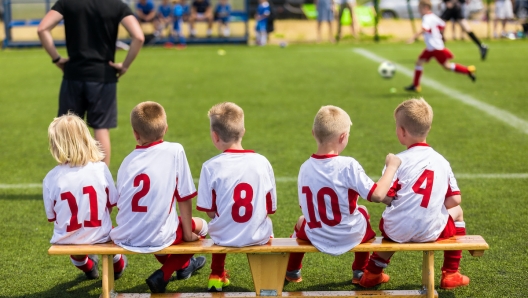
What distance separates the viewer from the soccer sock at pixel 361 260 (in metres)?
4.53

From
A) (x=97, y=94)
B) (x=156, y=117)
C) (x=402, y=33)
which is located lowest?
(x=402, y=33)

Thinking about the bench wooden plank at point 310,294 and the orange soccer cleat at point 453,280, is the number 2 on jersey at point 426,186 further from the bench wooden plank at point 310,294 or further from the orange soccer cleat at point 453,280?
the orange soccer cleat at point 453,280

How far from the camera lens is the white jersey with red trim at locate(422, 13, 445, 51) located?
12.5 m

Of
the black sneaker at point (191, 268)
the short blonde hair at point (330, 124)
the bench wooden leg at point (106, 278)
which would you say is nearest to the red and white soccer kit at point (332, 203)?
the short blonde hair at point (330, 124)

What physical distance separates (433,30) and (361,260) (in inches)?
346

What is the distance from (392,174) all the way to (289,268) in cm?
107

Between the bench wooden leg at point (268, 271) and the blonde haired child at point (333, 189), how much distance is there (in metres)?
0.22

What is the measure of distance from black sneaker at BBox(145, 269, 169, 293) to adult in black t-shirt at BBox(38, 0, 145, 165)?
2662 millimetres

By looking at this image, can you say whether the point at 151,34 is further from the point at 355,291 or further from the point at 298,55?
the point at 355,291

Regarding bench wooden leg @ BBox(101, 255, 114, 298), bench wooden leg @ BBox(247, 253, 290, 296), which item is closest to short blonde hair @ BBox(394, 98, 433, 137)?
bench wooden leg @ BBox(247, 253, 290, 296)

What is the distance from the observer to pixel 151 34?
78.9 ft

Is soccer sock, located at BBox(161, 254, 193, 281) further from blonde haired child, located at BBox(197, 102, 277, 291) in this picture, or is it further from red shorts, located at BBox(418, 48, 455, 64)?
red shorts, located at BBox(418, 48, 455, 64)

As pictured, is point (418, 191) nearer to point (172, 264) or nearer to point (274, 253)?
point (274, 253)

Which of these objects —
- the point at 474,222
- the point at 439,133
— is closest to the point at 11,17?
the point at 439,133
